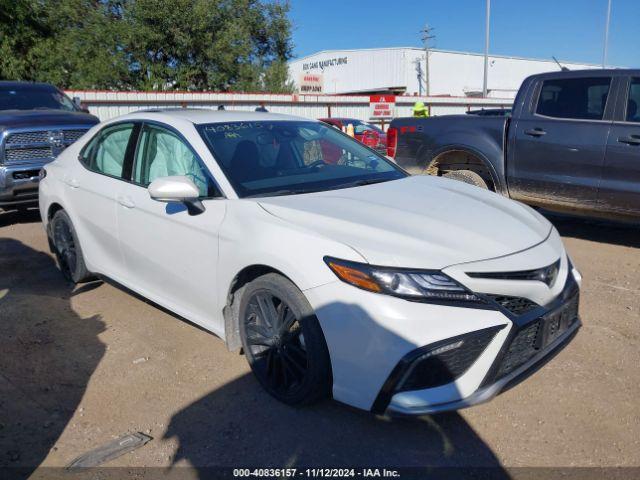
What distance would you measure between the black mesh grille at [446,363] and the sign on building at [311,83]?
1088 inches

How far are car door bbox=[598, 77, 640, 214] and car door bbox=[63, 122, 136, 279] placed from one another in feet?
14.9

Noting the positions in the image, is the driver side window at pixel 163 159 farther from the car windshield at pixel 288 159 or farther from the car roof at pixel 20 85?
the car roof at pixel 20 85

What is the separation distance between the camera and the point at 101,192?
426 centimetres

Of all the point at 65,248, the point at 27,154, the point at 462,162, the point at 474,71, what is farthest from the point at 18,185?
the point at 474,71

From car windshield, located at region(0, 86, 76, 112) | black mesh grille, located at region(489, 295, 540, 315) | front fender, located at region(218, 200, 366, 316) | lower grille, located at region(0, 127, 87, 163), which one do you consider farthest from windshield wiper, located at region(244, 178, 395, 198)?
car windshield, located at region(0, 86, 76, 112)

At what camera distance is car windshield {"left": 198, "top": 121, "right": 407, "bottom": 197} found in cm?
345

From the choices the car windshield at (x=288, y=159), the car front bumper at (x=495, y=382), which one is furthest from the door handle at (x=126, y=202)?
the car front bumper at (x=495, y=382)

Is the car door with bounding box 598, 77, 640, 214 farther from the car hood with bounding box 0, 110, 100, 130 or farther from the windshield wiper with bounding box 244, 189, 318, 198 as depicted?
the car hood with bounding box 0, 110, 100, 130

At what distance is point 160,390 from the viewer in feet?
10.9

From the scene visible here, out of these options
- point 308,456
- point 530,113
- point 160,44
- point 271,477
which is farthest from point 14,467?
point 160,44

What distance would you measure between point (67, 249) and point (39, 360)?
4.88ft

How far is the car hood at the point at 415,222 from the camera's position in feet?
8.61

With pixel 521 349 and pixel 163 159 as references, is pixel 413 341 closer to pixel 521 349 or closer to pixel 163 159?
pixel 521 349

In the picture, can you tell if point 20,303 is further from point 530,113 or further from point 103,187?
point 530,113
